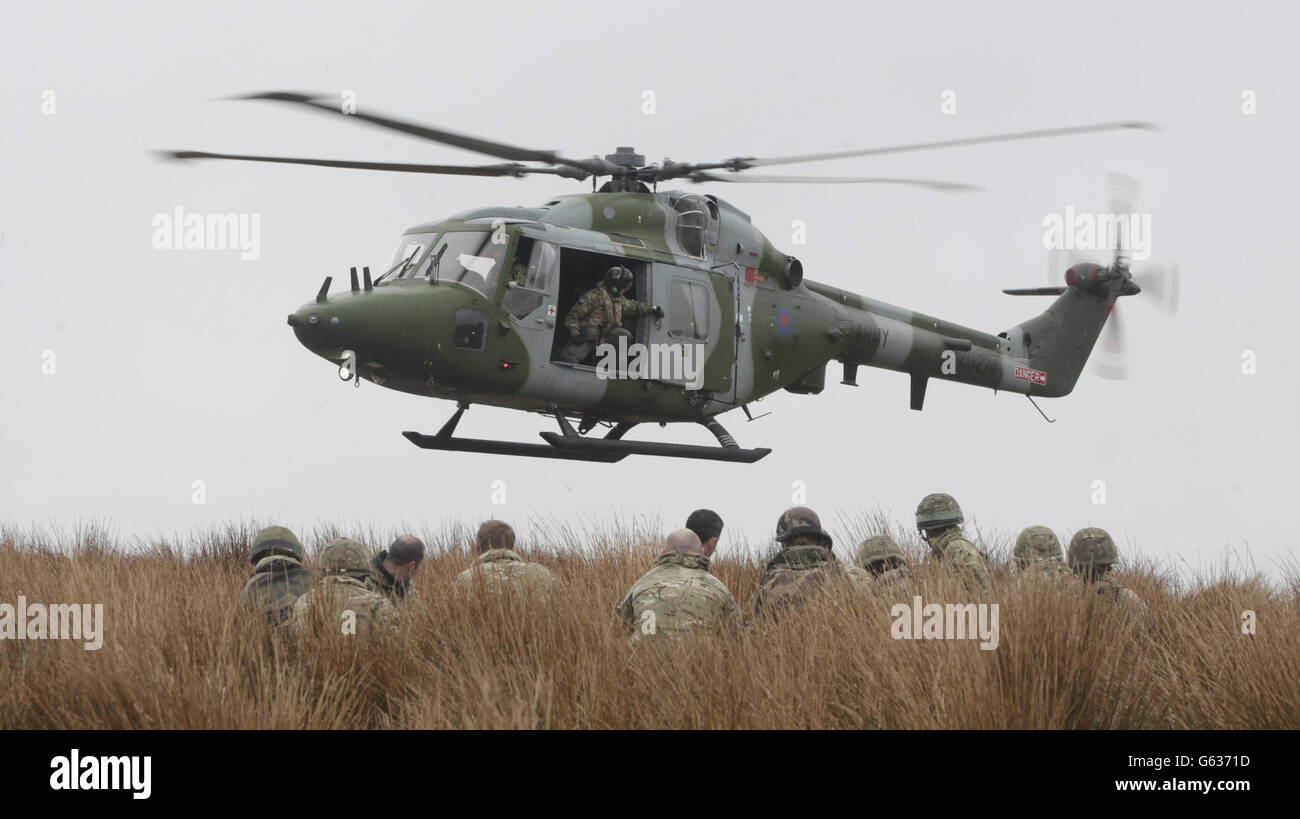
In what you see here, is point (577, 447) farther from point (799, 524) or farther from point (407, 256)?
point (799, 524)

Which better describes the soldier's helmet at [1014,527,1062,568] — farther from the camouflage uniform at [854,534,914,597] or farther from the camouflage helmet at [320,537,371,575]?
the camouflage helmet at [320,537,371,575]

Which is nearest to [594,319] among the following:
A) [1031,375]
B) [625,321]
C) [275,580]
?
Result: [625,321]

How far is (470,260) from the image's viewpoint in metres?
11.7

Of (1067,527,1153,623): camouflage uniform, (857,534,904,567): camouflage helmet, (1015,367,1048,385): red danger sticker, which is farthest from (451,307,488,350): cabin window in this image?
(1015,367,1048,385): red danger sticker

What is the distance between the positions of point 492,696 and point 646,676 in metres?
0.81

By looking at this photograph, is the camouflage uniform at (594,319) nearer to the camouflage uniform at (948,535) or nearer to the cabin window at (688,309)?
the cabin window at (688,309)

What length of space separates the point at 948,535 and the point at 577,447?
3914mm

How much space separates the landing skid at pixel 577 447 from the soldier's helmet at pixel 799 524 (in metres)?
3.42

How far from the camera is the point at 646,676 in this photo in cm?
710

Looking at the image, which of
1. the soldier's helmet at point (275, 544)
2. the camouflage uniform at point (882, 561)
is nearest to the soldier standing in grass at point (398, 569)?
the soldier's helmet at point (275, 544)

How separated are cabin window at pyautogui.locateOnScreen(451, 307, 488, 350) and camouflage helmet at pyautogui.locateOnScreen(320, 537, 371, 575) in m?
2.92

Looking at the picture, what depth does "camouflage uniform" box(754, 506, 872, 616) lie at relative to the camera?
8547 mm

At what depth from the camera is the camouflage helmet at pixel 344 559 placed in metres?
8.72
